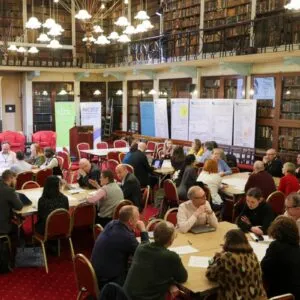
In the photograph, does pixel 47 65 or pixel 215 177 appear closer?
pixel 215 177

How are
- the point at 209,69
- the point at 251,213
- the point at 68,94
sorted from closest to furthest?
1. the point at 251,213
2. the point at 209,69
3. the point at 68,94

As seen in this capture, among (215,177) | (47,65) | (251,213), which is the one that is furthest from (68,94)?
(251,213)

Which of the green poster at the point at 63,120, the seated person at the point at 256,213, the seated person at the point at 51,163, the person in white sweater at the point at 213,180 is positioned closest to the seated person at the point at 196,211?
the seated person at the point at 256,213

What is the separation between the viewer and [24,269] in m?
5.51

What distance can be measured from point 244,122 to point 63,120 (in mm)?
7227

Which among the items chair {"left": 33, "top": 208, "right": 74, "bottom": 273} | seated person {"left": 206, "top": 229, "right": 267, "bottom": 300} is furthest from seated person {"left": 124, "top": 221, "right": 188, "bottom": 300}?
chair {"left": 33, "top": 208, "right": 74, "bottom": 273}

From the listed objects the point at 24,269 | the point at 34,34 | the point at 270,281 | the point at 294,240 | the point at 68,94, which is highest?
the point at 34,34

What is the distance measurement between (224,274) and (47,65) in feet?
46.1

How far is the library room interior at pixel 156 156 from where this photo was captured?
346 centimetres

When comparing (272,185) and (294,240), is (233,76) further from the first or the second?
(294,240)

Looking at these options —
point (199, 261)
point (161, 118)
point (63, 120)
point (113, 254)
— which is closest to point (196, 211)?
point (199, 261)

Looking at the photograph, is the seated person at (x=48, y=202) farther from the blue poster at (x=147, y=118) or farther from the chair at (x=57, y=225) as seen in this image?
the blue poster at (x=147, y=118)

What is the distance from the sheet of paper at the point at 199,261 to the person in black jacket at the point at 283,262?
489 millimetres

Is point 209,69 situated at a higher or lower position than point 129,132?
higher
